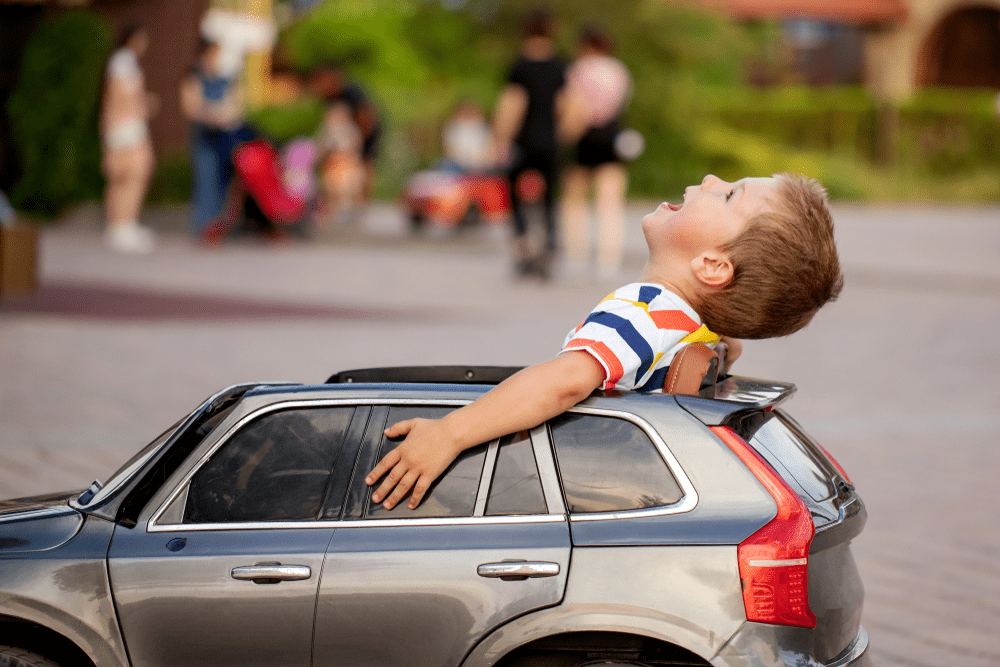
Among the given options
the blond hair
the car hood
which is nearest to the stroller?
the car hood

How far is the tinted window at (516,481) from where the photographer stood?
9.23 ft

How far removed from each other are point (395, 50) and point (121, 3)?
66.1 ft

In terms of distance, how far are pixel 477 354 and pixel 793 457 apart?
637cm

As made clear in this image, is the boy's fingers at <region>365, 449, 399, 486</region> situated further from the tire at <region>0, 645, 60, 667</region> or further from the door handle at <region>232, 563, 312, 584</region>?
the tire at <region>0, 645, 60, 667</region>

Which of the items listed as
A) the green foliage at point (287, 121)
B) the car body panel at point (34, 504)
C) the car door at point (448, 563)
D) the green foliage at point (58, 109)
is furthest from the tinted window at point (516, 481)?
the green foliage at point (287, 121)

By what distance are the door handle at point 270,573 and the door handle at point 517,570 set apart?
16.0 inches

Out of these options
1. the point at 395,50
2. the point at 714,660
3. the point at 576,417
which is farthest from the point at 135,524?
the point at 395,50

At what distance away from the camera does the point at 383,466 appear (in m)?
2.86

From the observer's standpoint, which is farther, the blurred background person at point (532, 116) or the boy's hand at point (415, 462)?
the blurred background person at point (532, 116)

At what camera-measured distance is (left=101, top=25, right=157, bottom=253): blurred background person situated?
52.5 feet

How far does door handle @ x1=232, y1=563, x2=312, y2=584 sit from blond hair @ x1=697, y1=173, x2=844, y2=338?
1182 millimetres

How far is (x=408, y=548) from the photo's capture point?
9.24 ft

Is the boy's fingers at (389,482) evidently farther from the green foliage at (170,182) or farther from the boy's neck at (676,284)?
the green foliage at (170,182)

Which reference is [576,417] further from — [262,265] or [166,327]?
[262,265]
